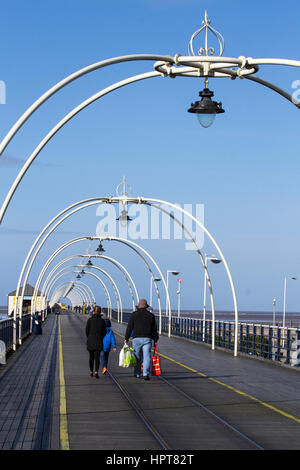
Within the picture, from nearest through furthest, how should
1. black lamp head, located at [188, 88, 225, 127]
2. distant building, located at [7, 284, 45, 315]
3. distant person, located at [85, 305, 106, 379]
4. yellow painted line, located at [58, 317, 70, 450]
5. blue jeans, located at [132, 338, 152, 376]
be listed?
yellow painted line, located at [58, 317, 70, 450], black lamp head, located at [188, 88, 225, 127], blue jeans, located at [132, 338, 152, 376], distant person, located at [85, 305, 106, 379], distant building, located at [7, 284, 45, 315]

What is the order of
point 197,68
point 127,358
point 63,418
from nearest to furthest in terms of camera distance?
point 63,418
point 197,68
point 127,358

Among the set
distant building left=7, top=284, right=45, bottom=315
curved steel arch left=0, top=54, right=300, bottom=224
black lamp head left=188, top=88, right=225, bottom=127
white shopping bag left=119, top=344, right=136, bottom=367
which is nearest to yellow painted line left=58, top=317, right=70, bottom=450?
white shopping bag left=119, top=344, right=136, bottom=367

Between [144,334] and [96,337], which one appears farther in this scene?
[96,337]

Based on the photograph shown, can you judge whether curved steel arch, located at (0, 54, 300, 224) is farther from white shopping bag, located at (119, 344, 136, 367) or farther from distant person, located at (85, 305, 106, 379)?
white shopping bag, located at (119, 344, 136, 367)

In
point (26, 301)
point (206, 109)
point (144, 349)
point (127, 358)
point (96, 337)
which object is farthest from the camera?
point (26, 301)

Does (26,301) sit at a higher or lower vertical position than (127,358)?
higher

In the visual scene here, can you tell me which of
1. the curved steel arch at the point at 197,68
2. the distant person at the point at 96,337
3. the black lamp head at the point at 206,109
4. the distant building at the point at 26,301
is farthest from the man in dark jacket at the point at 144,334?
the distant building at the point at 26,301

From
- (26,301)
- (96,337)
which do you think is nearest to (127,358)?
(96,337)

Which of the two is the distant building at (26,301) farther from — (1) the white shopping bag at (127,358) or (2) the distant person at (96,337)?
(1) the white shopping bag at (127,358)

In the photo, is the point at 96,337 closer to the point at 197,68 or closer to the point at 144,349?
the point at 144,349

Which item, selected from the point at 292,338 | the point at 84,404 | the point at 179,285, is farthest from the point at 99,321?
the point at 179,285

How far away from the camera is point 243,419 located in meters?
11.8

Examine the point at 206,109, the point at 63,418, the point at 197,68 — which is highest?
the point at 197,68
